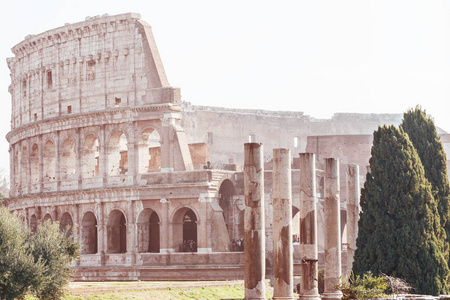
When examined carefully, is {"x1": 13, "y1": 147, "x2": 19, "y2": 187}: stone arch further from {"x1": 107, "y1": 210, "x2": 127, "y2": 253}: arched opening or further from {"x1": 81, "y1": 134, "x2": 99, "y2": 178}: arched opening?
{"x1": 107, "y1": 210, "x2": 127, "y2": 253}: arched opening

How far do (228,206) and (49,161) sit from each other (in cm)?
1022

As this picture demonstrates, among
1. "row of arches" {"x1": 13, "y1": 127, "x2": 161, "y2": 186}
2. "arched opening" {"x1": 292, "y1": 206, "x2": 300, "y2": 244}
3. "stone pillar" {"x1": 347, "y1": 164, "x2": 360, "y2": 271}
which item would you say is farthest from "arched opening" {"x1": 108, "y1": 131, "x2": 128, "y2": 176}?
"stone pillar" {"x1": 347, "y1": 164, "x2": 360, "y2": 271}

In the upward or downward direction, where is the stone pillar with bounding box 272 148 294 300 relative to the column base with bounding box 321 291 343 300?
upward

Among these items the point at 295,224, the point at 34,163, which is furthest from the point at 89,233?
the point at 295,224

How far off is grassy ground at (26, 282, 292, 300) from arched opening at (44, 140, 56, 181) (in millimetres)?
15769

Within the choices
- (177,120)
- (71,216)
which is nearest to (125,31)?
(177,120)

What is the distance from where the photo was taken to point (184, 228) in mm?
44656

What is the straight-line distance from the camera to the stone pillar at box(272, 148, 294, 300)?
23.4 meters

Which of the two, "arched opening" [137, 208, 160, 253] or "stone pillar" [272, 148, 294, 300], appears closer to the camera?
"stone pillar" [272, 148, 294, 300]

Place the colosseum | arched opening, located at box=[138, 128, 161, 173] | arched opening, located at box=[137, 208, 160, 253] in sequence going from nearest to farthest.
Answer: the colosseum < arched opening, located at box=[137, 208, 160, 253] < arched opening, located at box=[138, 128, 161, 173]

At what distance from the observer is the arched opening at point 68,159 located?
45.2m

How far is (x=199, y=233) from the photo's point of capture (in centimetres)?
4041

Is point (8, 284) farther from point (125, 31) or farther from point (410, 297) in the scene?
point (125, 31)

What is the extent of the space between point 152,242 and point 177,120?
20.1 ft
